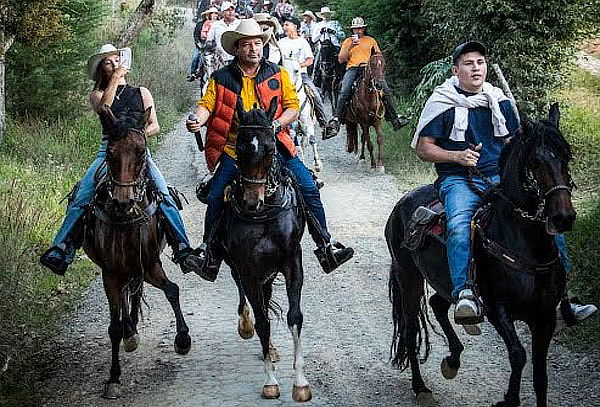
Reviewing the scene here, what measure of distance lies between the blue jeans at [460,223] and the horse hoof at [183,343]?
257 cm

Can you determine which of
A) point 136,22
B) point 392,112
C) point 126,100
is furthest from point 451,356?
point 136,22

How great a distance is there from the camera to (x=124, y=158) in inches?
267

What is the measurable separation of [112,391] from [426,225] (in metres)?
2.72

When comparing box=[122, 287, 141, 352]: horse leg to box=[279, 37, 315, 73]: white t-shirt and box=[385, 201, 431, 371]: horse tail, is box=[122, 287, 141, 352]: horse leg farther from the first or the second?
box=[279, 37, 315, 73]: white t-shirt

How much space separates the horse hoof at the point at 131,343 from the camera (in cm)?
812

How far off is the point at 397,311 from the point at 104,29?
65.9 feet

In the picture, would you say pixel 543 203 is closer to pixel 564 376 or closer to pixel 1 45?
pixel 564 376

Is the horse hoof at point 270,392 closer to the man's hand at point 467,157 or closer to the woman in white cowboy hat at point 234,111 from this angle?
the woman in white cowboy hat at point 234,111

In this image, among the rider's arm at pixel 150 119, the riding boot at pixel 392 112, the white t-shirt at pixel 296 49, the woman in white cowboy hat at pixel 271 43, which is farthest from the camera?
the riding boot at pixel 392 112

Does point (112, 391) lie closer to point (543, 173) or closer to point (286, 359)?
point (286, 359)

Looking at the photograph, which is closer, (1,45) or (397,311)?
(397,311)

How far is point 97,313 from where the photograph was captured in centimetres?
961

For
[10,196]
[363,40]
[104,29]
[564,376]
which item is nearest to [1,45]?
[10,196]

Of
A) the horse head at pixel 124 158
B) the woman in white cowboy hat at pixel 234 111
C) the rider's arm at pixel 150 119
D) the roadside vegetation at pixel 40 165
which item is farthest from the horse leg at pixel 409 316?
the roadside vegetation at pixel 40 165
